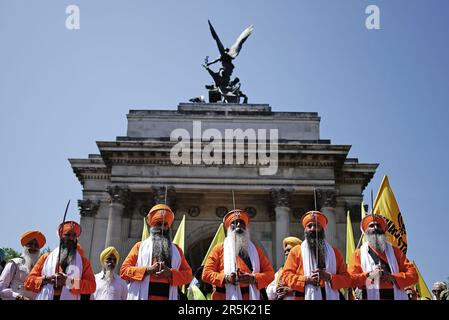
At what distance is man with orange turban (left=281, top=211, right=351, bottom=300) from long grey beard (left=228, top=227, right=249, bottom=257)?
26.4 inches

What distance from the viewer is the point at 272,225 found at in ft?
85.8

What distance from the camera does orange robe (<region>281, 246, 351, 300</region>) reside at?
6.75m

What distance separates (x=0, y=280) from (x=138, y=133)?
68.0 feet

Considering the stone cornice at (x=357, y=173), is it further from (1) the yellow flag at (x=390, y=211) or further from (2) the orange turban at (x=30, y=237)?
(2) the orange turban at (x=30, y=237)

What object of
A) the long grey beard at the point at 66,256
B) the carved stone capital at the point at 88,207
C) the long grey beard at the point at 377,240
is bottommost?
the long grey beard at the point at 66,256

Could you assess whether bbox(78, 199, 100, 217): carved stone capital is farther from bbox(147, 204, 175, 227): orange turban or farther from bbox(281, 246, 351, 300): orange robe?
bbox(281, 246, 351, 300): orange robe

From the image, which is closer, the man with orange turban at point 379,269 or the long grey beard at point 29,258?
the man with orange turban at point 379,269

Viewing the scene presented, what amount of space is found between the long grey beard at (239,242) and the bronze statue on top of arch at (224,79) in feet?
79.2

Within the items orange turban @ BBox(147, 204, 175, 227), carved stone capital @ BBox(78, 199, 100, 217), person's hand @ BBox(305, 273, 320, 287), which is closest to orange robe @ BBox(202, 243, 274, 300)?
person's hand @ BBox(305, 273, 320, 287)

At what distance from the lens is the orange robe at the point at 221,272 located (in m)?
6.89

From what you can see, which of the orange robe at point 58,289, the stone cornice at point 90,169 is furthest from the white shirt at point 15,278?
the stone cornice at point 90,169

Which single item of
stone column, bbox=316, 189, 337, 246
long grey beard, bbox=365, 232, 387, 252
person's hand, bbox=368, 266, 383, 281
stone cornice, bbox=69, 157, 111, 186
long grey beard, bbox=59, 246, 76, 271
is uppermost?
stone cornice, bbox=69, 157, 111, 186
